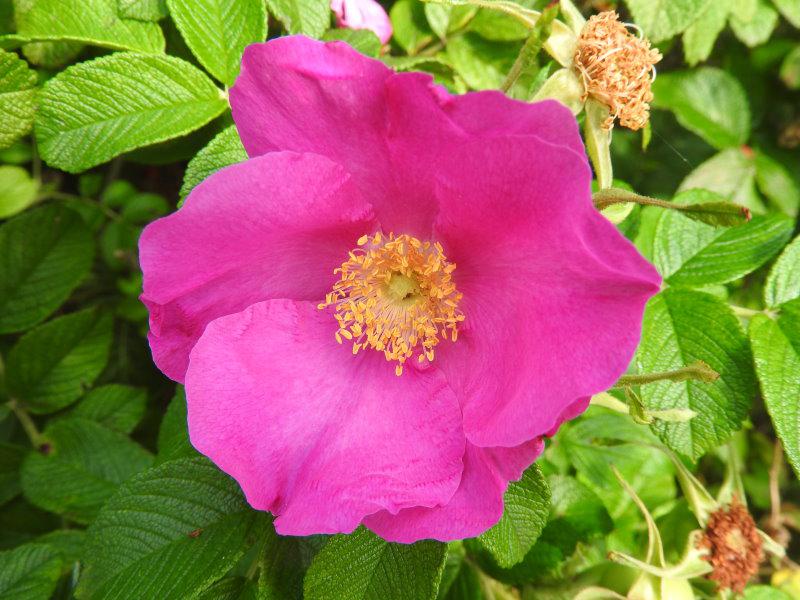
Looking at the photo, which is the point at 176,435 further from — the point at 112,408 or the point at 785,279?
the point at 785,279

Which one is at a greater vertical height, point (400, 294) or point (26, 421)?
point (400, 294)

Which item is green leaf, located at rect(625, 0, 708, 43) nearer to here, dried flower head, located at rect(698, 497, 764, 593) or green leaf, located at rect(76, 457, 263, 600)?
dried flower head, located at rect(698, 497, 764, 593)

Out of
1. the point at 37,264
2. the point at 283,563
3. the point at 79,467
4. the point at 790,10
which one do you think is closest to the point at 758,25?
the point at 790,10

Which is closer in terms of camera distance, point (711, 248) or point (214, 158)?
point (214, 158)

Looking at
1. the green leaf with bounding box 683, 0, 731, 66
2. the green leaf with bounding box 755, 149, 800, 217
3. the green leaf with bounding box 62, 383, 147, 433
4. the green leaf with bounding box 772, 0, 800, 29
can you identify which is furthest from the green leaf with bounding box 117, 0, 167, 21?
the green leaf with bounding box 755, 149, 800, 217

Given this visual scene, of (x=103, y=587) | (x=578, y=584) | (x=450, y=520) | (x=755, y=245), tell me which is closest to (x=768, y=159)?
(x=755, y=245)

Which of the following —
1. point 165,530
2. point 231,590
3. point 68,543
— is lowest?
point 68,543

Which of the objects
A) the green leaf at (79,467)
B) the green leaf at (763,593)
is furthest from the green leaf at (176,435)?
the green leaf at (763,593)

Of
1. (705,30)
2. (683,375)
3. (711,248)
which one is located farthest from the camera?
(705,30)
